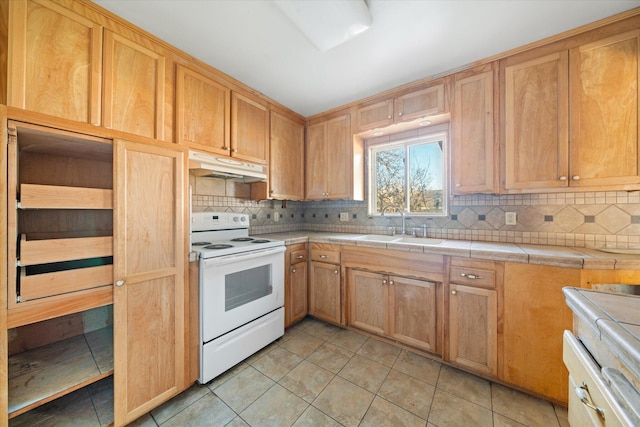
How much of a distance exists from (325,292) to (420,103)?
2091mm

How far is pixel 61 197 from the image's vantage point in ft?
3.56

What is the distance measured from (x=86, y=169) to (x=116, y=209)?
2.21 feet

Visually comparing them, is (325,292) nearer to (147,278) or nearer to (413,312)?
(413,312)

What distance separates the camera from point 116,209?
1209 millimetres

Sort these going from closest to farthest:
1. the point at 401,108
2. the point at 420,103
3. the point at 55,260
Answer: the point at 55,260
the point at 420,103
the point at 401,108

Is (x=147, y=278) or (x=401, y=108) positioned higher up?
(x=401, y=108)

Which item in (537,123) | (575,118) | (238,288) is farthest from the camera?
(238,288)

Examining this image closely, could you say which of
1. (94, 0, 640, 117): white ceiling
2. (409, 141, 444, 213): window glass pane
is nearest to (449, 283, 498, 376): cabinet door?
(409, 141, 444, 213): window glass pane

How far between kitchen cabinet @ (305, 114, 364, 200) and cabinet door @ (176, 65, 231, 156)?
1.11 m

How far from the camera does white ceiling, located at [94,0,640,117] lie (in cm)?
135

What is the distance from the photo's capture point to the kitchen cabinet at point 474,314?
156 cm

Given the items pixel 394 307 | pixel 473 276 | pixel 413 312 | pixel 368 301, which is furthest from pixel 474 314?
pixel 368 301

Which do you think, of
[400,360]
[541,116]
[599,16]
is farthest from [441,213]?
[599,16]

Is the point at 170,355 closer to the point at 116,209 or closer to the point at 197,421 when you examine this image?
the point at 197,421
